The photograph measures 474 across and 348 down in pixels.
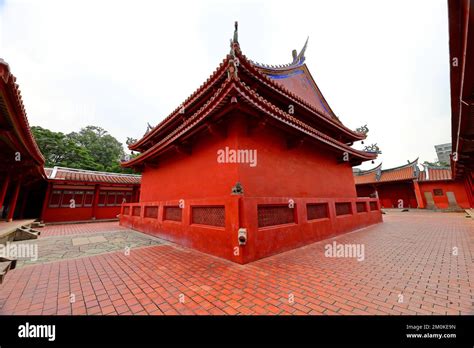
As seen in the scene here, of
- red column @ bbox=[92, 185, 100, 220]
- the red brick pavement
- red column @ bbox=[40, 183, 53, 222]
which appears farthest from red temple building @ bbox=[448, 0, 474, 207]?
red column @ bbox=[40, 183, 53, 222]

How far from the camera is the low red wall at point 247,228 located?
3926 mm

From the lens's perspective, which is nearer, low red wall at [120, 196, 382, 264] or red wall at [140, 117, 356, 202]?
low red wall at [120, 196, 382, 264]

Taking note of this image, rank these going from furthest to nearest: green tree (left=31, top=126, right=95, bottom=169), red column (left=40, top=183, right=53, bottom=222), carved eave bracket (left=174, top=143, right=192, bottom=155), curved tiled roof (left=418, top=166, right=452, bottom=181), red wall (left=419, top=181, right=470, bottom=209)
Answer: green tree (left=31, top=126, right=95, bottom=169) < curved tiled roof (left=418, top=166, right=452, bottom=181) < red wall (left=419, top=181, right=470, bottom=209) < red column (left=40, top=183, right=53, bottom=222) < carved eave bracket (left=174, top=143, right=192, bottom=155)

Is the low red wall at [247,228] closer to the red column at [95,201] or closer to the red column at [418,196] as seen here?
the red column at [95,201]

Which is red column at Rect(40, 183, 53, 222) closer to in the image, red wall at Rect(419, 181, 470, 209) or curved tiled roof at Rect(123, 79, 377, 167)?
curved tiled roof at Rect(123, 79, 377, 167)

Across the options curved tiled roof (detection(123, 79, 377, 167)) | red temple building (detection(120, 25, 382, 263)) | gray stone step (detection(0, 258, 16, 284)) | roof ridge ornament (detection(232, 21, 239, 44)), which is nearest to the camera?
gray stone step (detection(0, 258, 16, 284))

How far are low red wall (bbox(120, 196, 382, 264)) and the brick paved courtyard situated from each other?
28 cm

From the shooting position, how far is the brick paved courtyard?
222 centimetres

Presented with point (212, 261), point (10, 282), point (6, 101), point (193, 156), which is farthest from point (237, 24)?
point (10, 282)

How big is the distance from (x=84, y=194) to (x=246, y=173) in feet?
51.1

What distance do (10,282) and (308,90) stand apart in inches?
485

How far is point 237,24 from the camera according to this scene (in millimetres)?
4781
